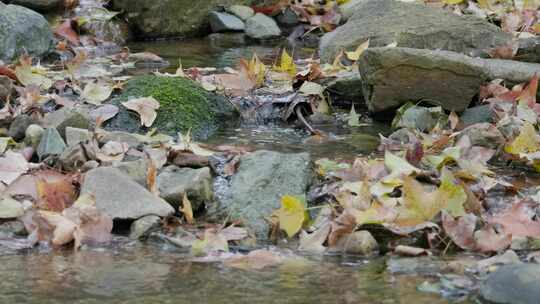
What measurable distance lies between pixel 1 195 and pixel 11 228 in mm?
259

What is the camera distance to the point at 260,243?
3.55 metres

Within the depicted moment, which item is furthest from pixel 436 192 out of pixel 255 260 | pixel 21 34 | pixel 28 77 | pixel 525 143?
pixel 21 34

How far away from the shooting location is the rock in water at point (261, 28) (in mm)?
8758

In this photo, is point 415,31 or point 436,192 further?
point 415,31

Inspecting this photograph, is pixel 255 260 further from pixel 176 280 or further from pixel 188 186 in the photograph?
pixel 188 186

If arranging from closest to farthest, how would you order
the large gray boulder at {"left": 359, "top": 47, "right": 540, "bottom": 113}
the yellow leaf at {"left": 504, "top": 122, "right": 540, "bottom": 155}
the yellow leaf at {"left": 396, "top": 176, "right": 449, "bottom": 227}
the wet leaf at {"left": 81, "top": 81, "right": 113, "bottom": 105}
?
the yellow leaf at {"left": 396, "top": 176, "right": 449, "bottom": 227}
the yellow leaf at {"left": 504, "top": 122, "right": 540, "bottom": 155}
the large gray boulder at {"left": 359, "top": 47, "right": 540, "bottom": 113}
the wet leaf at {"left": 81, "top": 81, "right": 113, "bottom": 105}

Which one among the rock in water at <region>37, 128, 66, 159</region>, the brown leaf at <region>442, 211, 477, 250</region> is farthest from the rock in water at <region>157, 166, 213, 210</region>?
the brown leaf at <region>442, 211, 477, 250</region>

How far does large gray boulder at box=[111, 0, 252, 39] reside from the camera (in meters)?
8.71

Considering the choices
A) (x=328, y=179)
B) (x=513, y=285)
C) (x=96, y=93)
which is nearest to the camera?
(x=513, y=285)

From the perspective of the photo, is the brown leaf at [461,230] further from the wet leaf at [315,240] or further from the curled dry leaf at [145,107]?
the curled dry leaf at [145,107]

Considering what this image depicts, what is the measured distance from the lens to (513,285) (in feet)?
8.86

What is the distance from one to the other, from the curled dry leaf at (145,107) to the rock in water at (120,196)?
4.12 feet

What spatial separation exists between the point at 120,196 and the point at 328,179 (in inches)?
36.4

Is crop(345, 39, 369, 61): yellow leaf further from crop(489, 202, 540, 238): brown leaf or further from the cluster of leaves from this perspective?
crop(489, 202, 540, 238): brown leaf
